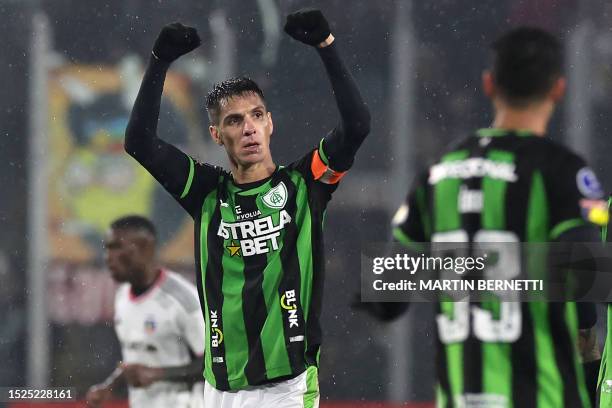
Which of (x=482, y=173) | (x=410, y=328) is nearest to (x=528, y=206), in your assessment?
(x=482, y=173)

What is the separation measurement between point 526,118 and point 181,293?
11.7 ft

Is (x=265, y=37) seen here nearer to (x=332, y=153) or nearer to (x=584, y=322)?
(x=332, y=153)

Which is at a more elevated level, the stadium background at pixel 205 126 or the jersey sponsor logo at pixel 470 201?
the stadium background at pixel 205 126

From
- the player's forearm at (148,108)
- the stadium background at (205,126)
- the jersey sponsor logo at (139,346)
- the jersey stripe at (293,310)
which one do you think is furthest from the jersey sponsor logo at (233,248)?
the stadium background at (205,126)

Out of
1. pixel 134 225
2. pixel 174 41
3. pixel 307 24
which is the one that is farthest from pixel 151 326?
pixel 307 24

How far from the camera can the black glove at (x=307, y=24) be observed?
3.96m

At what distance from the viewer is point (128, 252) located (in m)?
6.21

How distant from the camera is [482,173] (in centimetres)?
280

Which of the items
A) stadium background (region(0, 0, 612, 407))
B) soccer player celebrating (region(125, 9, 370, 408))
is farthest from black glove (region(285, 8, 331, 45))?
stadium background (region(0, 0, 612, 407))

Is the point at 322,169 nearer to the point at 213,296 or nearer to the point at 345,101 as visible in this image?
the point at 345,101

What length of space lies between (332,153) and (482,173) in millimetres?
1425

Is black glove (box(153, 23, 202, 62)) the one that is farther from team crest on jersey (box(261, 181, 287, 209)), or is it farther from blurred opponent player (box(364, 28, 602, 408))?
blurred opponent player (box(364, 28, 602, 408))

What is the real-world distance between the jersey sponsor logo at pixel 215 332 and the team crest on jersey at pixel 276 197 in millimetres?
426

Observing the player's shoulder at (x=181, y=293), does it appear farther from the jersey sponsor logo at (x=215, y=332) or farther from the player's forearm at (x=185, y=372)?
the jersey sponsor logo at (x=215, y=332)
